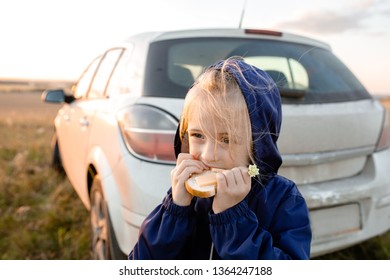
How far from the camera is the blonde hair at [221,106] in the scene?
1099 mm

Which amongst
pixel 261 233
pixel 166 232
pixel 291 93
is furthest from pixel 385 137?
pixel 166 232

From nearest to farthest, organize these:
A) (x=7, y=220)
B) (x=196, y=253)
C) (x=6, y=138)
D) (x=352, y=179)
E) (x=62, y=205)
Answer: (x=196, y=253), (x=352, y=179), (x=7, y=220), (x=62, y=205), (x=6, y=138)

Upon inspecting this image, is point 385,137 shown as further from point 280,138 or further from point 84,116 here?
point 84,116

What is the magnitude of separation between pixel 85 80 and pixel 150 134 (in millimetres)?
1925

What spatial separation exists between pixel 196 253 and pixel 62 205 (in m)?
2.45

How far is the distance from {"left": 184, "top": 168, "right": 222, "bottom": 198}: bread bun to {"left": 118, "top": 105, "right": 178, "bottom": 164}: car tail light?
664 mm

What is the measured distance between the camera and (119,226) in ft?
6.34

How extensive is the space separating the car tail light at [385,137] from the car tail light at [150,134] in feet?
3.98

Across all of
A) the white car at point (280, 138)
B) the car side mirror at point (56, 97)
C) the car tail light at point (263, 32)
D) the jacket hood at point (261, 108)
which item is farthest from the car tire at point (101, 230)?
the car side mirror at point (56, 97)

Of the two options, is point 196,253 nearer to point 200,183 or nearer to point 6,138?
point 200,183

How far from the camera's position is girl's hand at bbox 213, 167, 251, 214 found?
107cm

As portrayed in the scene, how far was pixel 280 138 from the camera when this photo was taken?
1798 millimetres

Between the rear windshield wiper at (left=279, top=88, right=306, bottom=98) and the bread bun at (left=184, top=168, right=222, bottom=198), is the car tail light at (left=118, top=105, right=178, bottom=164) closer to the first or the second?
the rear windshield wiper at (left=279, top=88, right=306, bottom=98)
